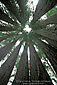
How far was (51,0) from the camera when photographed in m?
1.56

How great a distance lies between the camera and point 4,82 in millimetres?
2029

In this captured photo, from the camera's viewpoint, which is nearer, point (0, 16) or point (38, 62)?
point (0, 16)

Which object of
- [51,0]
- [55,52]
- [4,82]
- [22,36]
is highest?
[51,0]

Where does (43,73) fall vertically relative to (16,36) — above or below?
below

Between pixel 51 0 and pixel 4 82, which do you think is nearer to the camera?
pixel 51 0

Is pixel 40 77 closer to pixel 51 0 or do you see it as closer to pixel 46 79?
pixel 46 79

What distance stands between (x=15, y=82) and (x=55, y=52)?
5.37 ft

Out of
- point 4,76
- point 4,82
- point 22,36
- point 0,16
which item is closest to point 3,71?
point 4,76

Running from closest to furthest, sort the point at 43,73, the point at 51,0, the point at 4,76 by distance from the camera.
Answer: the point at 51,0
the point at 4,76
the point at 43,73

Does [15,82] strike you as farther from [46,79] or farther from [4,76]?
[46,79]

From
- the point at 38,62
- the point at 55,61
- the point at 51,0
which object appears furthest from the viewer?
the point at 38,62

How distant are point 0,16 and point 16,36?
95.1 inches

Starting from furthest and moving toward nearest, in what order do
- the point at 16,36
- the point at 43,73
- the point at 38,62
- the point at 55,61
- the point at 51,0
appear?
the point at 16,36
the point at 38,62
the point at 43,73
the point at 55,61
the point at 51,0

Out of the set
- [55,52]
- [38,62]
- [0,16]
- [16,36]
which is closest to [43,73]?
[38,62]
